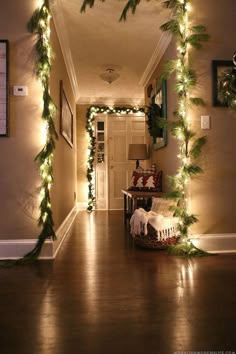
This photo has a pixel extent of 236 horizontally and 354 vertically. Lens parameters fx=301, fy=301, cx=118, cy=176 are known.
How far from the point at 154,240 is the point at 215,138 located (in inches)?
47.8

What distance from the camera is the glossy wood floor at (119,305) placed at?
4.61 feet

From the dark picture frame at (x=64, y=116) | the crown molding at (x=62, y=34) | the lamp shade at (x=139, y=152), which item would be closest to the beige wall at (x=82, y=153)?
the crown molding at (x=62, y=34)

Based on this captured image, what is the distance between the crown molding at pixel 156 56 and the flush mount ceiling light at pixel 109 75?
19.8 inches

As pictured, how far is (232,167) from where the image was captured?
3.06 m

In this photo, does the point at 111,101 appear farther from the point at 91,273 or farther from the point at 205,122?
the point at 91,273

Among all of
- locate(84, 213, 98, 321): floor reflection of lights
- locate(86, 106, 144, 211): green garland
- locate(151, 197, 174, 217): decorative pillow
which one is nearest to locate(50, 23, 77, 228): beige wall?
locate(84, 213, 98, 321): floor reflection of lights

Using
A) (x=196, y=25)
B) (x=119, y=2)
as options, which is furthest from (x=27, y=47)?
(x=196, y=25)

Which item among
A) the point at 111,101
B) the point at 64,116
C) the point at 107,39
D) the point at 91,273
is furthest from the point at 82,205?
the point at 91,273

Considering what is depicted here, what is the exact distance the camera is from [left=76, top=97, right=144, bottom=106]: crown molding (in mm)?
6836

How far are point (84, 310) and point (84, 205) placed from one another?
5.12 m

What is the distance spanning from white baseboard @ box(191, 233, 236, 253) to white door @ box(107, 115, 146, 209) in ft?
13.1

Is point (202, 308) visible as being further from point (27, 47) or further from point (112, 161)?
point (112, 161)

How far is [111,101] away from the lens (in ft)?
22.7

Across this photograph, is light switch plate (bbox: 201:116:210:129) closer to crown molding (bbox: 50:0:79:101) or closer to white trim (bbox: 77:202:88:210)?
crown molding (bbox: 50:0:79:101)
